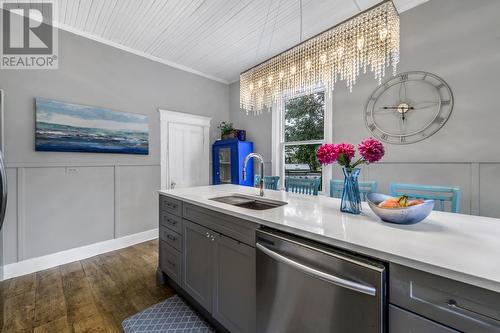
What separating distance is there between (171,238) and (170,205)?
0.33m

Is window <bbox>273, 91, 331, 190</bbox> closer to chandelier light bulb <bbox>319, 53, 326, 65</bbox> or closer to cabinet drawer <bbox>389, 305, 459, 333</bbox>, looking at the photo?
chandelier light bulb <bbox>319, 53, 326, 65</bbox>

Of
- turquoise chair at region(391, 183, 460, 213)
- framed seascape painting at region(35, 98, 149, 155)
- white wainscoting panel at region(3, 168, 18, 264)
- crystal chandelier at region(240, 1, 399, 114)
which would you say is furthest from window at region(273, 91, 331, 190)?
white wainscoting panel at region(3, 168, 18, 264)

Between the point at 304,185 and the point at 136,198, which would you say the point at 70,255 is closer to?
the point at 136,198

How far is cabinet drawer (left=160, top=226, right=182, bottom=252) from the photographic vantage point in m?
2.09

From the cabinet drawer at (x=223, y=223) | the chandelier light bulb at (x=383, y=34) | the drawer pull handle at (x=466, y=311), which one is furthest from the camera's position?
the chandelier light bulb at (x=383, y=34)

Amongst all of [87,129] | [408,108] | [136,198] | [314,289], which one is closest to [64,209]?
[136,198]

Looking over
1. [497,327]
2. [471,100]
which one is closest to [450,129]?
[471,100]

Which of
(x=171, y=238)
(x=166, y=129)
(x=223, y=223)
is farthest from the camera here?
(x=166, y=129)

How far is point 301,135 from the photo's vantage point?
375 centimetres

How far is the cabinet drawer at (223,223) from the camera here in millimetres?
1417

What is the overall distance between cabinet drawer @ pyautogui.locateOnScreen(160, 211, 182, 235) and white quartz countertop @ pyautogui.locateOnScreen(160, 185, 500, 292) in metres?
0.73

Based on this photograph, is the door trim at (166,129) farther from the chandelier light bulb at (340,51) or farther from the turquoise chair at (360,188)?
the chandelier light bulb at (340,51)

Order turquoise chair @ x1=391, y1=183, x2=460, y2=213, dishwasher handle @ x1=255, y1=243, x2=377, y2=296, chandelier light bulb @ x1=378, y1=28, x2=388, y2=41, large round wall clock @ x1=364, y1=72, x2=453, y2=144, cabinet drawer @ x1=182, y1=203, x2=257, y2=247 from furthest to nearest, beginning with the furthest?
1. large round wall clock @ x1=364, y1=72, x2=453, y2=144
2. turquoise chair @ x1=391, y1=183, x2=460, y2=213
3. chandelier light bulb @ x1=378, y1=28, x2=388, y2=41
4. cabinet drawer @ x1=182, y1=203, x2=257, y2=247
5. dishwasher handle @ x1=255, y1=243, x2=377, y2=296

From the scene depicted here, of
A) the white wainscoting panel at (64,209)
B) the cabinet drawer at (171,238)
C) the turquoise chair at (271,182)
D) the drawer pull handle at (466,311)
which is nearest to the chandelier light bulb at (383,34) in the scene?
the drawer pull handle at (466,311)
